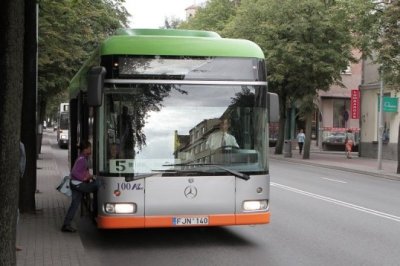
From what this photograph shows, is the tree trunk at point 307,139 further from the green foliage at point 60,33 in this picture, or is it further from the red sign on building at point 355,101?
the green foliage at point 60,33

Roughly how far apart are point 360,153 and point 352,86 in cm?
1704

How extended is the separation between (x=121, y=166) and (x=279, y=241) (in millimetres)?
2785

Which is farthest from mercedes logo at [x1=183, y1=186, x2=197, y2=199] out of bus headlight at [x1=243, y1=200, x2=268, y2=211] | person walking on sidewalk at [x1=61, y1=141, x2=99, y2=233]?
person walking on sidewalk at [x1=61, y1=141, x2=99, y2=233]

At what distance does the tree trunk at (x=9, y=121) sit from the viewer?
4.89 metres

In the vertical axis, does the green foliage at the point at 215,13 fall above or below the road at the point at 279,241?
above

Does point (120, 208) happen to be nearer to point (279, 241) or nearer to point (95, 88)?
point (95, 88)

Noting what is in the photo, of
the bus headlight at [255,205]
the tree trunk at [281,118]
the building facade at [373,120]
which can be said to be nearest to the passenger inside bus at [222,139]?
the bus headlight at [255,205]

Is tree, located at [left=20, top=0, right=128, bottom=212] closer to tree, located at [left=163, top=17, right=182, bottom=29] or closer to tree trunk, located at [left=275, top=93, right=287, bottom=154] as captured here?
tree trunk, located at [left=275, top=93, right=287, bottom=154]

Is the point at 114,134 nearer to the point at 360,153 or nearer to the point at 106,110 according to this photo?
the point at 106,110

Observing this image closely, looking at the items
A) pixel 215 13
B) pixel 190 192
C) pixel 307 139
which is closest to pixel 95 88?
pixel 190 192

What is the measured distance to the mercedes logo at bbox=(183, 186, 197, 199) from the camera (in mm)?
8258

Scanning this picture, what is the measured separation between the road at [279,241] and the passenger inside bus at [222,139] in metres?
1.48

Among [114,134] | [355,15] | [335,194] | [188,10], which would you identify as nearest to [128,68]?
[114,134]

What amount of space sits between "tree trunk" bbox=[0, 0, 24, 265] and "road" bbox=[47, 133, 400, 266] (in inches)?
117
